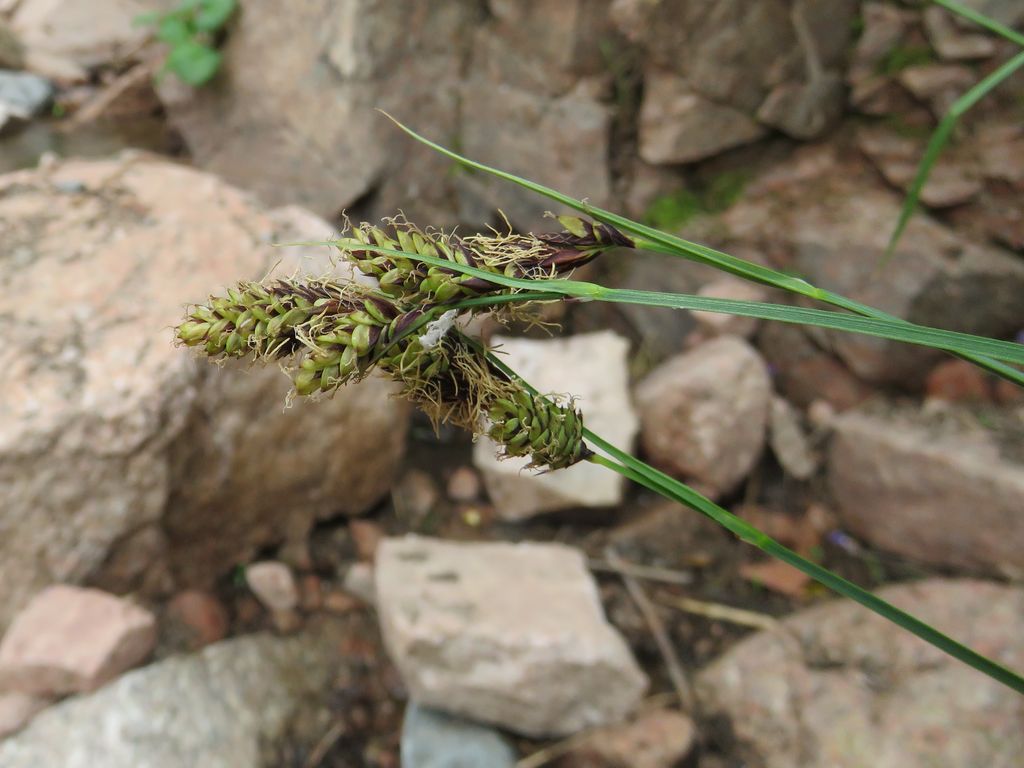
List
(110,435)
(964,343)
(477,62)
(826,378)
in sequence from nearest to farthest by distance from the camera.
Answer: (964,343) < (110,435) < (826,378) < (477,62)

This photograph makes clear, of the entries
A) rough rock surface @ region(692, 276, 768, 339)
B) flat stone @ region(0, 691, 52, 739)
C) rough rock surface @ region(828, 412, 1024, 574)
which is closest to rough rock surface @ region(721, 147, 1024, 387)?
rough rock surface @ region(692, 276, 768, 339)

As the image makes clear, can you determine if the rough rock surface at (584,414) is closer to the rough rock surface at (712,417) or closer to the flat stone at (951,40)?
the rough rock surface at (712,417)

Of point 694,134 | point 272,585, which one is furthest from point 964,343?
point 694,134

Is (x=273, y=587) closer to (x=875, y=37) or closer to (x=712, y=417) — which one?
(x=712, y=417)

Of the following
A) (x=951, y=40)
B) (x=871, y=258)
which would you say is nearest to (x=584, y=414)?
(x=871, y=258)

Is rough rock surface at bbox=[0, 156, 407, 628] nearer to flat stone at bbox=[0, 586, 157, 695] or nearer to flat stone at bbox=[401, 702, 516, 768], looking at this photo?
flat stone at bbox=[0, 586, 157, 695]

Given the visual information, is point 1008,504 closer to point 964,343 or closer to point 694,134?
point 694,134
